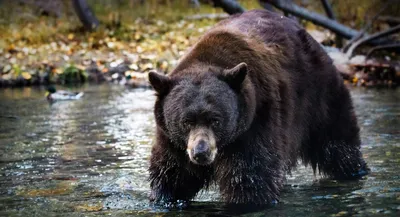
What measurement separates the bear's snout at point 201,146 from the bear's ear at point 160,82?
17.1 inches

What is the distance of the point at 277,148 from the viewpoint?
5840 mm

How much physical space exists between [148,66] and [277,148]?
1238 cm

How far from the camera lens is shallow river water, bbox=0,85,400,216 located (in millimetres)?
6121

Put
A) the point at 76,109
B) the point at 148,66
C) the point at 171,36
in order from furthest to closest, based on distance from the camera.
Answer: the point at 171,36, the point at 148,66, the point at 76,109

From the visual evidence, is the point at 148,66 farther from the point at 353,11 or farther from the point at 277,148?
the point at 277,148

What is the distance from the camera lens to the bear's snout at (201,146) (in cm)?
511

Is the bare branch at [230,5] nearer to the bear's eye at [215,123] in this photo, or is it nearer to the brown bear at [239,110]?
the brown bear at [239,110]

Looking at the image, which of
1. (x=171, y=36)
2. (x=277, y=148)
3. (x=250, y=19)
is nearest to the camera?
(x=277, y=148)

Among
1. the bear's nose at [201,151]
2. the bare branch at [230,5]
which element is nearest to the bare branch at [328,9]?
the bare branch at [230,5]

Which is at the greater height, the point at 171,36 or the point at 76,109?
the point at 171,36

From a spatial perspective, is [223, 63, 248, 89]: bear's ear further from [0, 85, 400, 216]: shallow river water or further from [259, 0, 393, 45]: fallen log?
[259, 0, 393, 45]: fallen log

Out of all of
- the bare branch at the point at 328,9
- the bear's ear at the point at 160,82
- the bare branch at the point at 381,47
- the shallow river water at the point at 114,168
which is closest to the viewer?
the bear's ear at the point at 160,82

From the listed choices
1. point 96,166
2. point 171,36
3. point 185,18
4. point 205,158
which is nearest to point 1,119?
point 96,166

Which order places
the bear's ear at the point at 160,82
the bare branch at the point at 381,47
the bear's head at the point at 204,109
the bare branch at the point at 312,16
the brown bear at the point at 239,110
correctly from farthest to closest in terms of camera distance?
the bare branch at the point at 381,47, the bare branch at the point at 312,16, the bear's ear at the point at 160,82, the brown bear at the point at 239,110, the bear's head at the point at 204,109
